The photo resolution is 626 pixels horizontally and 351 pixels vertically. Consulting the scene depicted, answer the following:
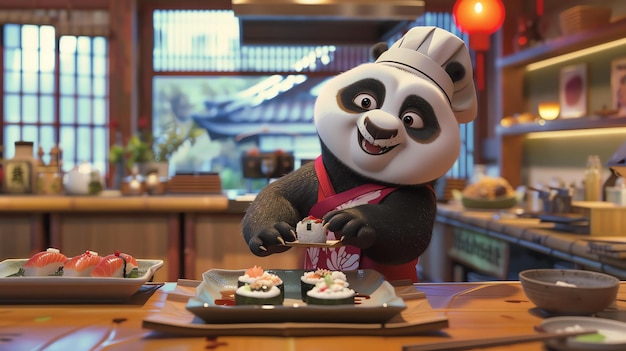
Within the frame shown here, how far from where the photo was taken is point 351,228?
112cm

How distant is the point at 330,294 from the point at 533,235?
1609 millimetres

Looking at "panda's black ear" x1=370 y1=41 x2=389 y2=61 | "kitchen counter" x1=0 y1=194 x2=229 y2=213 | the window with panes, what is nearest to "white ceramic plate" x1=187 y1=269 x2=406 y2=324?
"panda's black ear" x1=370 y1=41 x2=389 y2=61

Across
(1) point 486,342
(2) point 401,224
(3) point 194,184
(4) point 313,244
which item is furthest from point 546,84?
(1) point 486,342

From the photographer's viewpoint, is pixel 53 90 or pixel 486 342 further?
pixel 53 90

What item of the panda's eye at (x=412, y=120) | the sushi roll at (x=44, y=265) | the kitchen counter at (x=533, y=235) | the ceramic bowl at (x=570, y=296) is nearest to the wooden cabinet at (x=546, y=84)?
the kitchen counter at (x=533, y=235)

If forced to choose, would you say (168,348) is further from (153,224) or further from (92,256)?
(153,224)

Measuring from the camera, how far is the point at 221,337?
33.1 inches

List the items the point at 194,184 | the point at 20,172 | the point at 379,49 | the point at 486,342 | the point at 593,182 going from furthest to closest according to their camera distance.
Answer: the point at 194,184
the point at 20,172
the point at 593,182
the point at 379,49
the point at 486,342

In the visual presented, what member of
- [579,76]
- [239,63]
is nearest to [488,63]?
[579,76]

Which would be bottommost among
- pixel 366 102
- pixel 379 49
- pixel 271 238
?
pixel 271 238

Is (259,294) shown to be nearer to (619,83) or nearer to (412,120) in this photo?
(412,120)

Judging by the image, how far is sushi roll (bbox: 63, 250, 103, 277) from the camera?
1.04 m

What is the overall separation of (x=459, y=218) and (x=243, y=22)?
1586mm

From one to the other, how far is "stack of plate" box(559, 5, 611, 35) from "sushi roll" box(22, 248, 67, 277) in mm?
2526
